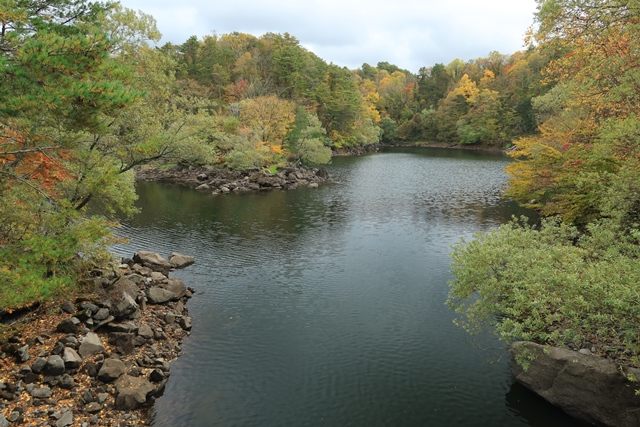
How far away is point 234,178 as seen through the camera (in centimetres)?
5250

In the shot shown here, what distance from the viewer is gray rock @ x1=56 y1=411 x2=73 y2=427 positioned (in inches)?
479

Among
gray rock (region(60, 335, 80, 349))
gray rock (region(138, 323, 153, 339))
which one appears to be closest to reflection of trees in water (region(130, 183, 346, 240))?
gray rock (region(138, 323, 153, 339))

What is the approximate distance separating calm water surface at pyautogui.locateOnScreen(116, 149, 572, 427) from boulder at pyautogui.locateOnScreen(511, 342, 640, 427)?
2.35 ft

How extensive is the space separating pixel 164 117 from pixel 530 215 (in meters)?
30.1

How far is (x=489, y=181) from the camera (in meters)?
55.3

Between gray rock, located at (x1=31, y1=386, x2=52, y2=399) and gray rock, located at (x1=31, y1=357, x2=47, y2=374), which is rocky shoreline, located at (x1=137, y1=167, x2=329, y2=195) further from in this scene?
gray rock, located at (x1=31, y1=386, x2=52, y2=399)

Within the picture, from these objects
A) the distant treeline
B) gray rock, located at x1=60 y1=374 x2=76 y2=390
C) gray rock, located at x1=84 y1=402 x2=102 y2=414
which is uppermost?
the distant treeline

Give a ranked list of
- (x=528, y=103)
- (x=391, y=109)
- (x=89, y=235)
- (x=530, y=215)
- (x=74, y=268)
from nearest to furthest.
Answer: (x=89, y=235) → (x=74, y=268) → (x=530, y=215) → (x=528, y=103) → (x=391, y=109)

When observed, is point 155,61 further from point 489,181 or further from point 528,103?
point 528,103

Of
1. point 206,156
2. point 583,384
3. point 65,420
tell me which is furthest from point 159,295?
point 583,384

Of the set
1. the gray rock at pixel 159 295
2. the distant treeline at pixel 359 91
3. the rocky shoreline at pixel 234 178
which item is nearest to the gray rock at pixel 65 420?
the gray rock at pixel 159 295

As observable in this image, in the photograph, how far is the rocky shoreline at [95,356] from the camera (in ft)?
42.4

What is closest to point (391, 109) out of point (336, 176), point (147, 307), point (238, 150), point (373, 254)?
point (336, 176)

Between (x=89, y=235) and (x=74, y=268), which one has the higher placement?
(x=89, y=235)
